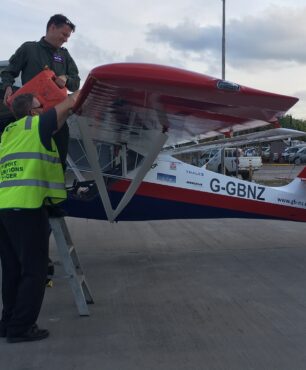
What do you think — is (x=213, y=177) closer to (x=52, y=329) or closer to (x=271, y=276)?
(x=271, y=276)

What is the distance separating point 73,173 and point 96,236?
2.37m

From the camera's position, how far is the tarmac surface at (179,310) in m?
3.81

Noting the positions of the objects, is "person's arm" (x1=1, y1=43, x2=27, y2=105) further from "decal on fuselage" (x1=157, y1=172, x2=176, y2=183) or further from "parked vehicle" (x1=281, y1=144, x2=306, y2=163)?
"parked vehicle" (x1=281, y1=144, x2=306, y2=163)

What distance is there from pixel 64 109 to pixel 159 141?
168cm

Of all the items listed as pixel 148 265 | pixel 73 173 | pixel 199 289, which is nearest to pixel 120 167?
pixel 73 173

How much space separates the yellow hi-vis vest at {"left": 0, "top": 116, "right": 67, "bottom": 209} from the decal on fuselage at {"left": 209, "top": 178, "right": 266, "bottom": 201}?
13.3ft

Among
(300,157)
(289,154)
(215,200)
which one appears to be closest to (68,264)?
(215,200)

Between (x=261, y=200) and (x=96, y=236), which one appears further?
(x=96, y=236)

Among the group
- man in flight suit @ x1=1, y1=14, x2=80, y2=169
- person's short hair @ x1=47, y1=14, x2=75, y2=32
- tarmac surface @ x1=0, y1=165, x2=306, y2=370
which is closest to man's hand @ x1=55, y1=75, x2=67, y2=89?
man in flight suit @ x1=1, y1=14, x2=80, y2=169

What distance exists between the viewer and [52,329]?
176 inches

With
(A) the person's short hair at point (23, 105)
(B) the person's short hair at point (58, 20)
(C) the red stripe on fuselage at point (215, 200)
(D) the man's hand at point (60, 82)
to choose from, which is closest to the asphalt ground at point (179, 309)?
(C) the red stripe on fuselage at point (215, 200)

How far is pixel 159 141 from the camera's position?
221 inches

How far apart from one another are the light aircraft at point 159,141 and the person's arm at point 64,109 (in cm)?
6

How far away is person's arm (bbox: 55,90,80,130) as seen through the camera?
4.05 m
